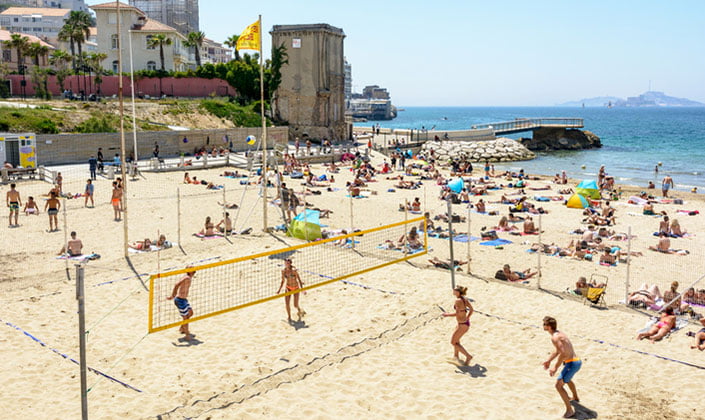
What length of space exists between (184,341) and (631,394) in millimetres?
6928

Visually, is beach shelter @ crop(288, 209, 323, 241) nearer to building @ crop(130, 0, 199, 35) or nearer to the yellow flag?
the yellow flag

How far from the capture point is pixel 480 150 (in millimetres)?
54344

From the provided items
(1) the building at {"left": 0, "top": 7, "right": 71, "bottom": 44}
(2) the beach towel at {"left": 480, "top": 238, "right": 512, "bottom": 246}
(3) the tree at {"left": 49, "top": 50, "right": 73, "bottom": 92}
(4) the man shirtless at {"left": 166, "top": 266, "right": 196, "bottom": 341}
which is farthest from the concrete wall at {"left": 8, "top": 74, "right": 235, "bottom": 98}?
(1) the building at {"left": 0, "top": 7, "right": 71, "bottom": 44}

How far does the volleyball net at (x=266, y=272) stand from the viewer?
1130cm

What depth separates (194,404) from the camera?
27.1ft

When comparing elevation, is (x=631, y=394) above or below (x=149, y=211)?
below

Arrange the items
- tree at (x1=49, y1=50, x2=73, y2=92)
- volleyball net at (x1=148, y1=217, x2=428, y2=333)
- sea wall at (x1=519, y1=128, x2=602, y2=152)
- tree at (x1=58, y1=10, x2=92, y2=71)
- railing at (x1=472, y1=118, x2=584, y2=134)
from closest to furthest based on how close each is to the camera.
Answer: volleyball net at (x1=148, y1=217, x2=428, y2=333) → tree at (x1=49, y1=50, x2=73, y2=92) → tree at (x1=58, y1=10, x2=92, y2=71) → sea wall at (x1=519, y1=128, x2=602, y2=152) → railing at (x1=472, y1=118, x2=584, y2=134)

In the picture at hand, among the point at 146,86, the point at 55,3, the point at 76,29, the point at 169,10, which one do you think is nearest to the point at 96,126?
the point at 146,86

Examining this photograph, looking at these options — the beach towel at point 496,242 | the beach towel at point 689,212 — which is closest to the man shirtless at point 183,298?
the beach towel at point 496,242

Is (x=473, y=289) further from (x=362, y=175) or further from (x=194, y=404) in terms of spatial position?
(x=362, y=175)

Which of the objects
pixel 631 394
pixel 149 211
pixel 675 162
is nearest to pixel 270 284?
pixel 631 394

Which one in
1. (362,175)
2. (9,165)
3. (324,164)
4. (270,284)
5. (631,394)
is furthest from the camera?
(324,164)

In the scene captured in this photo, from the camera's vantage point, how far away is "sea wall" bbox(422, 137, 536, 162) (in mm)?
52844

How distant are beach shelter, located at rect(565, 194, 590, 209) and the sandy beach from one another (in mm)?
9384
